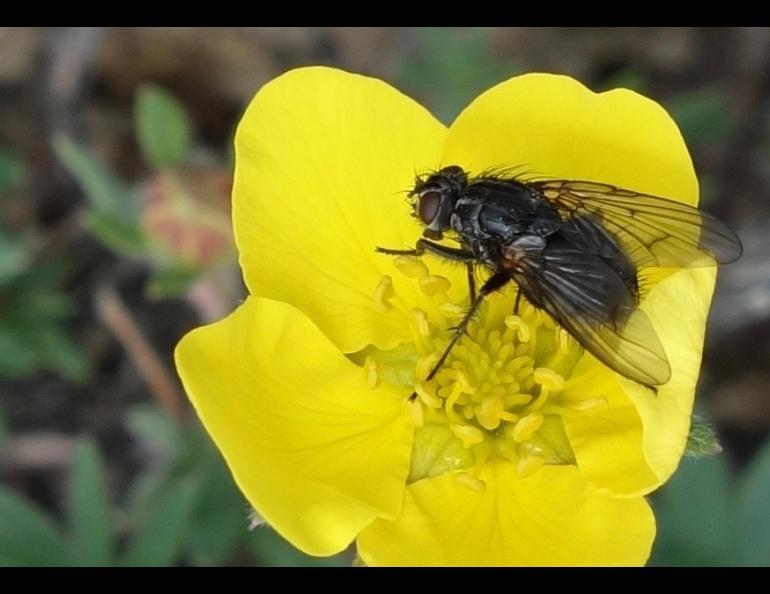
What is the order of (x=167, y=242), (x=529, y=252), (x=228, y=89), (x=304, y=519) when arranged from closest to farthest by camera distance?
(x=304, y=519) < (x=529, y=252) < (x=167, y=242) < (x=228, y=89)

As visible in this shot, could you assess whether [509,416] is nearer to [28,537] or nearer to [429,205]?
[429,205]

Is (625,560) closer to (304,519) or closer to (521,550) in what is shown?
(521,550)

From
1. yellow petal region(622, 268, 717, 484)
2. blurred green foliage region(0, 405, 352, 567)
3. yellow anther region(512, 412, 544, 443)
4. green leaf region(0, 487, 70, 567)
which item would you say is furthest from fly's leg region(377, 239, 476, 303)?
green leaf region(0, 487, 70, 567)

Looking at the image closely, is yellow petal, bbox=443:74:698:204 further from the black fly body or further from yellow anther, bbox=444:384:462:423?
yellow anther, bbox=444:384:462:423

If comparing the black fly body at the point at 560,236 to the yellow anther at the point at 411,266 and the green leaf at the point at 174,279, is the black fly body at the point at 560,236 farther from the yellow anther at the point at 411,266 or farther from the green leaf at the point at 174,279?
the green leaf at the point at 174,279

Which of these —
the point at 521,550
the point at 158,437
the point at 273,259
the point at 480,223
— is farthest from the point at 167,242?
the point at 521,550

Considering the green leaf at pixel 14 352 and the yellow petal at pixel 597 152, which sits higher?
the yellow petal at pixel 597 152

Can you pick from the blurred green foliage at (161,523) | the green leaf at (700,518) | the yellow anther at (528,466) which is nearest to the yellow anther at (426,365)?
the yellow anther at (528,466)
